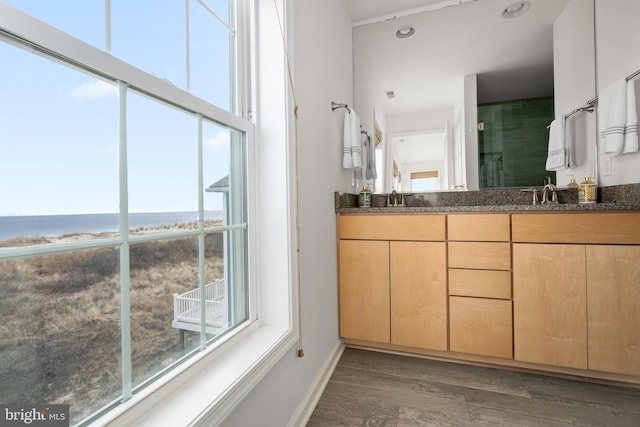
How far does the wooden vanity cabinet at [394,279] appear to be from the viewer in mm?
1685

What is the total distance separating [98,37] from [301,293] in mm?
1068

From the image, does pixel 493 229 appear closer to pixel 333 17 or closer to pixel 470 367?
pixel 470 367

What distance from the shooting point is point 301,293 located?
1271mm

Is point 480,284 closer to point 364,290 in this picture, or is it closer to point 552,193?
point 364,290

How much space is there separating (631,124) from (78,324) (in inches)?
93.8

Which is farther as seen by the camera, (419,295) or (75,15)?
(419,295)

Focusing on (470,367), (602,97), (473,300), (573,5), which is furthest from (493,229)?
(573,5)

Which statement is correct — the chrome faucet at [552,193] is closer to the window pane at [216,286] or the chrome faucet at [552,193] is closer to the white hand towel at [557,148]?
the white hand towel at [557,148]

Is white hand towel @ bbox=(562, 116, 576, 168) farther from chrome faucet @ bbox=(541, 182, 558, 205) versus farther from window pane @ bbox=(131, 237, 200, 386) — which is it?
window pane @ bbox=(131, 237, 200, 386)

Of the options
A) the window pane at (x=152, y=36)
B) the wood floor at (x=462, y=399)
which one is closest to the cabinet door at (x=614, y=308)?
the wood floor at (x=462, y=399)

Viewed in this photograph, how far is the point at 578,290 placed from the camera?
145 centimetres

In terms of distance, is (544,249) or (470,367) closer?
(544,249)

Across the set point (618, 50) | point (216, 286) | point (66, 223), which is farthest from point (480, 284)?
point (66, 223)

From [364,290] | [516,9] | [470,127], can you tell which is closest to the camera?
[364,290]
